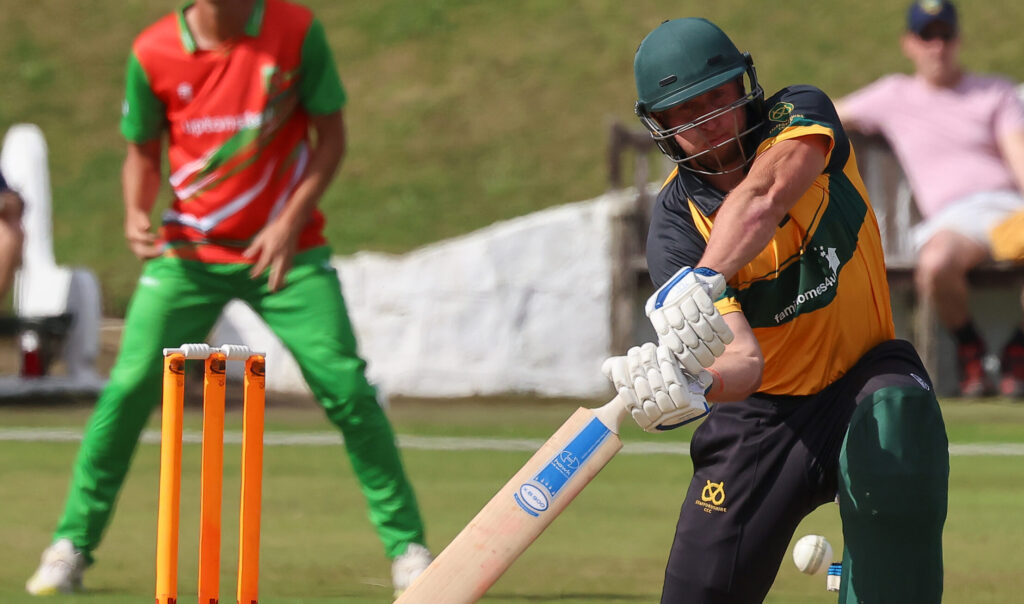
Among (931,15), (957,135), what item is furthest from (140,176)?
(957,135)

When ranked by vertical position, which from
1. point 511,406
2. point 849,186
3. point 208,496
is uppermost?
point 849,186

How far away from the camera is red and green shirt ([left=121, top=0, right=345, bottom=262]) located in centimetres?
553

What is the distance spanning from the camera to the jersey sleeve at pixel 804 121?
3.62m

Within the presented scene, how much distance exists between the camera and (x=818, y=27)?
68.7 ft

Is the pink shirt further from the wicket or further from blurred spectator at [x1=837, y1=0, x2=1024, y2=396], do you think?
the wicket

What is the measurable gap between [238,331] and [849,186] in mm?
8583

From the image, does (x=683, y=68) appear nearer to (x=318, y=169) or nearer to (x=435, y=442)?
(x=318, y=169)

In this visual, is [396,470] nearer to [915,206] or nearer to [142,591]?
[142,591]

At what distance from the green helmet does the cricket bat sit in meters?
0.67

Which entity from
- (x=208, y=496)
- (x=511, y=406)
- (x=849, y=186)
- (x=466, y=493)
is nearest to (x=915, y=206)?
(x=511, y=406)

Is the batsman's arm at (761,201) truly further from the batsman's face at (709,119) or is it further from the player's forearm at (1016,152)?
the player's forearm at (1016,152)

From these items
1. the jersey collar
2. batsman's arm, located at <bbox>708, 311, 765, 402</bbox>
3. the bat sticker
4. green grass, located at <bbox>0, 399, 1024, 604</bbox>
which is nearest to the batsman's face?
batsman's arm, located at <bbox>708, 311, 765, 402</bbox>

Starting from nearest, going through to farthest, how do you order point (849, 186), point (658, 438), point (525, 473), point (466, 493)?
point (525, 473), point (849, 186), point (466, 493), point (658, 438)

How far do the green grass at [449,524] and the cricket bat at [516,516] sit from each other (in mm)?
1927
